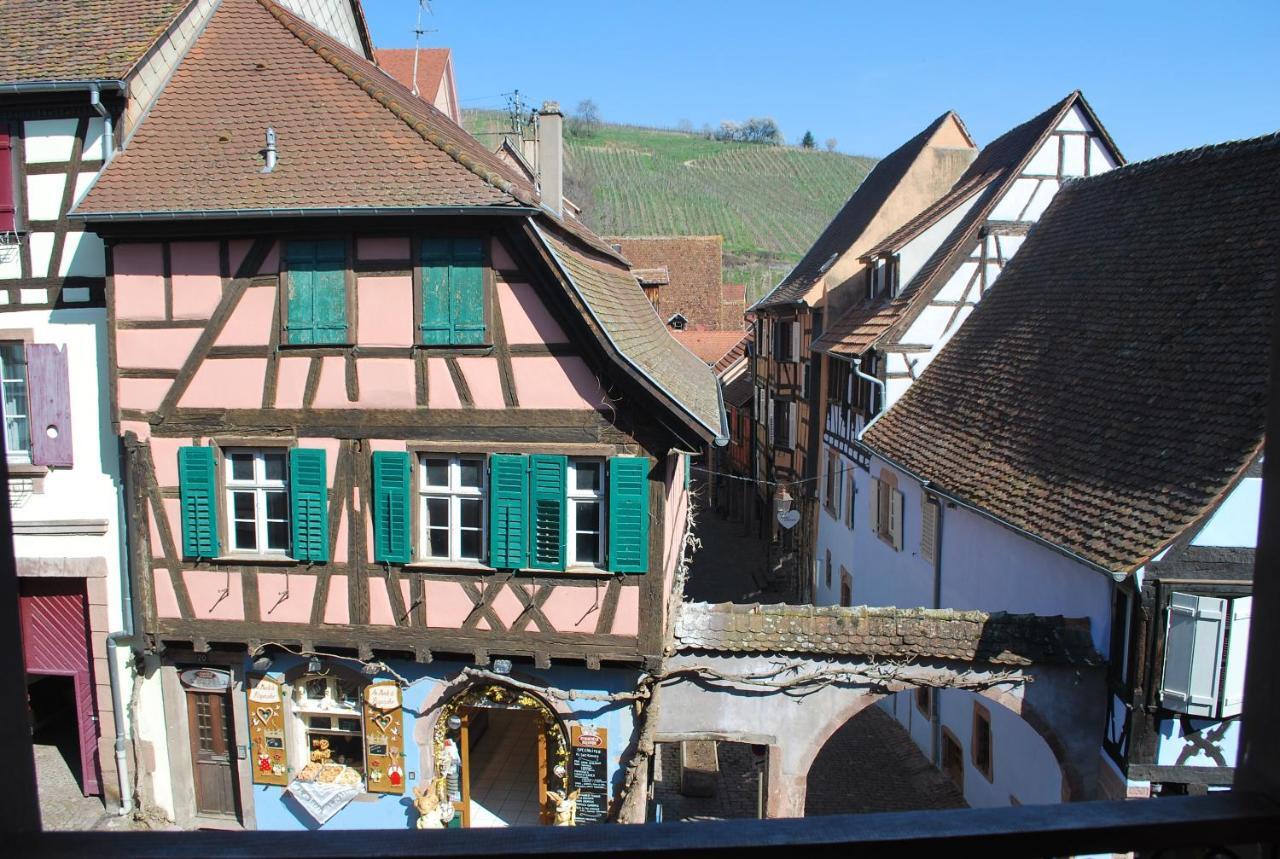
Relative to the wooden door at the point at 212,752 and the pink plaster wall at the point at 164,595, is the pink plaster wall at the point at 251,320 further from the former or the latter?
the wooden door at the point at 212,752

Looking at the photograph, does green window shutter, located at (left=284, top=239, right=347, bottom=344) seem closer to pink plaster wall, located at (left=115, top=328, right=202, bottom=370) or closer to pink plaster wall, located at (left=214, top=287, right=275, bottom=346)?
pink plaster wall, located at (left=214, top=287, right=275, bottom=346)

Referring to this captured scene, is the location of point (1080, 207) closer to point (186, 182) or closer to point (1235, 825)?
point (186, 182)

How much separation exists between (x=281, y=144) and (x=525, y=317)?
10.3 feet

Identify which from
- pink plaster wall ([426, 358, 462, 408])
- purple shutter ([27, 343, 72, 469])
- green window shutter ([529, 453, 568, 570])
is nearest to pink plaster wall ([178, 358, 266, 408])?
pink plaster wall ([426, 358, 462, 408])

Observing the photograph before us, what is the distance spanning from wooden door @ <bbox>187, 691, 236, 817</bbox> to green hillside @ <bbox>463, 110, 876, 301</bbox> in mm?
45974

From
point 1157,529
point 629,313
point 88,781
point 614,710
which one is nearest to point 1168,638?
point 1157,529

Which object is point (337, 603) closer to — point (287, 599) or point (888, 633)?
point (287, 599)

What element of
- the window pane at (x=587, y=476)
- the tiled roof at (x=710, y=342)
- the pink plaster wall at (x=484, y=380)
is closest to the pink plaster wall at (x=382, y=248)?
the pink plaster wall at (x=484, y=380)

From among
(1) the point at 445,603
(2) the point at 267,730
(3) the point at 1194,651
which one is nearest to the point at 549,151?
(1) the point at 445,603

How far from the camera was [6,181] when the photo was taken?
32.0 feet

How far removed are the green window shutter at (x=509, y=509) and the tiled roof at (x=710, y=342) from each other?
24.9 meters

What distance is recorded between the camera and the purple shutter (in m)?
9.91

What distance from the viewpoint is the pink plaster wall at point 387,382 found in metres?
9.16

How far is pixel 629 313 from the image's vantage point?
11109mm
